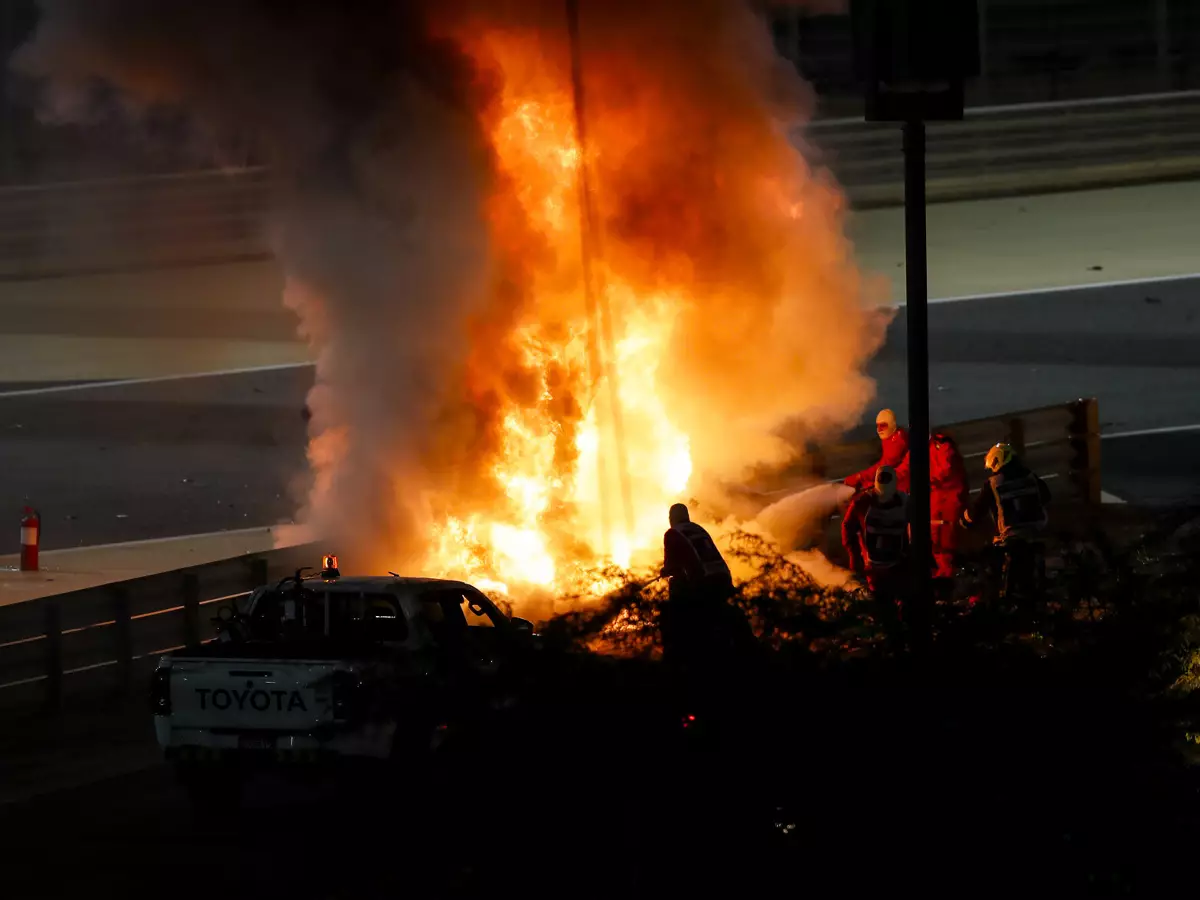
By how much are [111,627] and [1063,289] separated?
15700 mm

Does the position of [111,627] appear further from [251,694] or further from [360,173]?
[251,694]

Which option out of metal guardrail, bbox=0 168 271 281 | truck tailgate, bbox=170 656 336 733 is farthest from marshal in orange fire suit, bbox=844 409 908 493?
metal guardrail, bbox=0 168 271 281

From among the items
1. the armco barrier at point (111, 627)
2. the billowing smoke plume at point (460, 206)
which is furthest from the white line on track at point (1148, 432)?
the armco barrier at point (111, 627)

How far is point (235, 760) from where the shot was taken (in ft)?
32.8

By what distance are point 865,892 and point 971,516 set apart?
837cm

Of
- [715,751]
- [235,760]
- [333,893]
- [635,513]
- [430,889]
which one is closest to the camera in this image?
[715,751]

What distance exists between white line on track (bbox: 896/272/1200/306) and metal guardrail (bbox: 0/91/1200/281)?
3210mm

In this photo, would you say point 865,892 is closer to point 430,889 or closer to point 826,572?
point 430,889

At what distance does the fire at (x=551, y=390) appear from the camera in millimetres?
14266

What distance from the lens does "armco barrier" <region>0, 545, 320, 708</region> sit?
12977 mm

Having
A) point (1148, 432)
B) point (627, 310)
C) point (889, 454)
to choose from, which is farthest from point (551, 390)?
point (1148, 432)

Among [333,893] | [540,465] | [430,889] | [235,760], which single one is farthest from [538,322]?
[430,889]

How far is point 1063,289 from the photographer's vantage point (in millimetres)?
26188

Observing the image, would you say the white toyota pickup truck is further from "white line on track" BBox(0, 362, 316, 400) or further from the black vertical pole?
"white line on track" BBox(0, 362, 316, 400)
